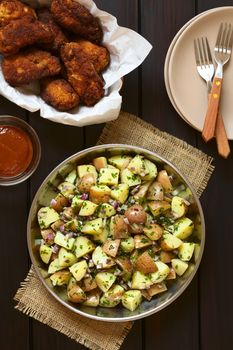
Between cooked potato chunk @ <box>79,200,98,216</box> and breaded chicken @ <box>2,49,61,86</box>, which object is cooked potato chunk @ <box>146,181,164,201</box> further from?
breaded chicken @ <box>2,49,61,86</box>

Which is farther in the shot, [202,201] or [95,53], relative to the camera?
[202,201]

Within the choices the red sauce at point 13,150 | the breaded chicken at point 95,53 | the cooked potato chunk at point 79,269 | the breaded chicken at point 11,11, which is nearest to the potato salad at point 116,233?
the cooked potato chunk at point 79,269

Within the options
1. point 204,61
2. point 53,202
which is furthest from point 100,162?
point 204,61

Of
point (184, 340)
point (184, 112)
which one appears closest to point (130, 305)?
point (184, 340)

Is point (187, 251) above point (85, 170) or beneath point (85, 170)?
beneath

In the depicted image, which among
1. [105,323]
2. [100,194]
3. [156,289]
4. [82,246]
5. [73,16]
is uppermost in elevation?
[73,16]

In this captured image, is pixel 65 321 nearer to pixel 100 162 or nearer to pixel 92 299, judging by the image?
pixel 92 299

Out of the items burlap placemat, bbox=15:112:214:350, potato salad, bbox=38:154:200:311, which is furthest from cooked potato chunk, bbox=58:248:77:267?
burlap placemat, bbox=15:112:214:350
